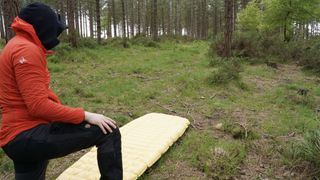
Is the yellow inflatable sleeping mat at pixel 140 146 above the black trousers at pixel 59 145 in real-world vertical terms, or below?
below

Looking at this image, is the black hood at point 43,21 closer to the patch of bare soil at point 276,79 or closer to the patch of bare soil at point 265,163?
the patch of bare soil at point 265,163

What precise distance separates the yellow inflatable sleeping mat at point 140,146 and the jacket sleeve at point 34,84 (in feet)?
4.99

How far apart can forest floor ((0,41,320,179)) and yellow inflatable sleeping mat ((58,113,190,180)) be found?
5.7 inches

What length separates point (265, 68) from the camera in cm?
1042

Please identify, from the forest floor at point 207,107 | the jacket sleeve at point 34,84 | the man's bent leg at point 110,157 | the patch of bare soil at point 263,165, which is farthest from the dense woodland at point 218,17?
the patch of bare soil at point 263,165

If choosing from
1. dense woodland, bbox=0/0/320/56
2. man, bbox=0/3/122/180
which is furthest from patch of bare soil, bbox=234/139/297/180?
dense woodland, bbox=0/0/320/56

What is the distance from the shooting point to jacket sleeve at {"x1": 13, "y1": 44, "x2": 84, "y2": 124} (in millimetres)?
1889

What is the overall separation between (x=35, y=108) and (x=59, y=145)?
304mm

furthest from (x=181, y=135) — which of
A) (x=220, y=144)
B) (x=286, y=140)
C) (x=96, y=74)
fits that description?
(x=96, y=74)

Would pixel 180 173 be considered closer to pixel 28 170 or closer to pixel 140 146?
pixel 140 146

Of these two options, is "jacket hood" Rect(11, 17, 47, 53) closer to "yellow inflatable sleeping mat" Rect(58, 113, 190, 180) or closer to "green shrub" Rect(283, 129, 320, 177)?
"yellow inflatable sleeping mat" Rect(58, 113, 190, 180)

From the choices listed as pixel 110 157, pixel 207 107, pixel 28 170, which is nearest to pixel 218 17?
pixel 207 107

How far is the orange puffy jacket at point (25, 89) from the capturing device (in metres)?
1.90

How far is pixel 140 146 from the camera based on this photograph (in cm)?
410
